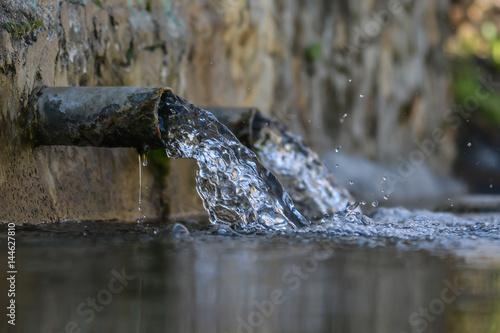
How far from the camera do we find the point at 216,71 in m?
4.58

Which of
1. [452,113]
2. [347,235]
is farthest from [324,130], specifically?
[347,235]

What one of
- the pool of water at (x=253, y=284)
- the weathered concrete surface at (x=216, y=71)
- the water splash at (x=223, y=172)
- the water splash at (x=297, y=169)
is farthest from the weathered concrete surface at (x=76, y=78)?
the water splash at (x=297, y=169)

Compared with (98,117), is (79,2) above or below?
above

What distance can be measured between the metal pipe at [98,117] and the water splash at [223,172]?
0.11 m

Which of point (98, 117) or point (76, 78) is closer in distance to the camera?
point (98, 117)

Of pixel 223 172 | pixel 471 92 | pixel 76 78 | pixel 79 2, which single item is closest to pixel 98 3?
pixel 79 2

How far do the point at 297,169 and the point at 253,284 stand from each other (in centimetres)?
226

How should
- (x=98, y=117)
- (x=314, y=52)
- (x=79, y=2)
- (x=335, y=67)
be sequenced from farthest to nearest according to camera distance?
(x=335, y=67) → (x=314, y=52) → (x=79, y=2) → (x=98, y=117)

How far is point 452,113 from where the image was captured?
8.45 meters

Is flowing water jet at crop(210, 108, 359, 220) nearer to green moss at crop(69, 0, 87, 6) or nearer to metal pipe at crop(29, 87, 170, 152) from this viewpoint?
green moss at crop(69, 0, 87, 6)

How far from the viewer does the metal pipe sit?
8.64 feet

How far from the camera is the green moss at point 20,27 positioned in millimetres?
2623

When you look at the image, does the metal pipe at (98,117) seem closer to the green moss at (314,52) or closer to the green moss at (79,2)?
the green moss at (79,2)

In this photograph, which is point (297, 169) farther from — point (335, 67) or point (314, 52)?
point (335, 67)
